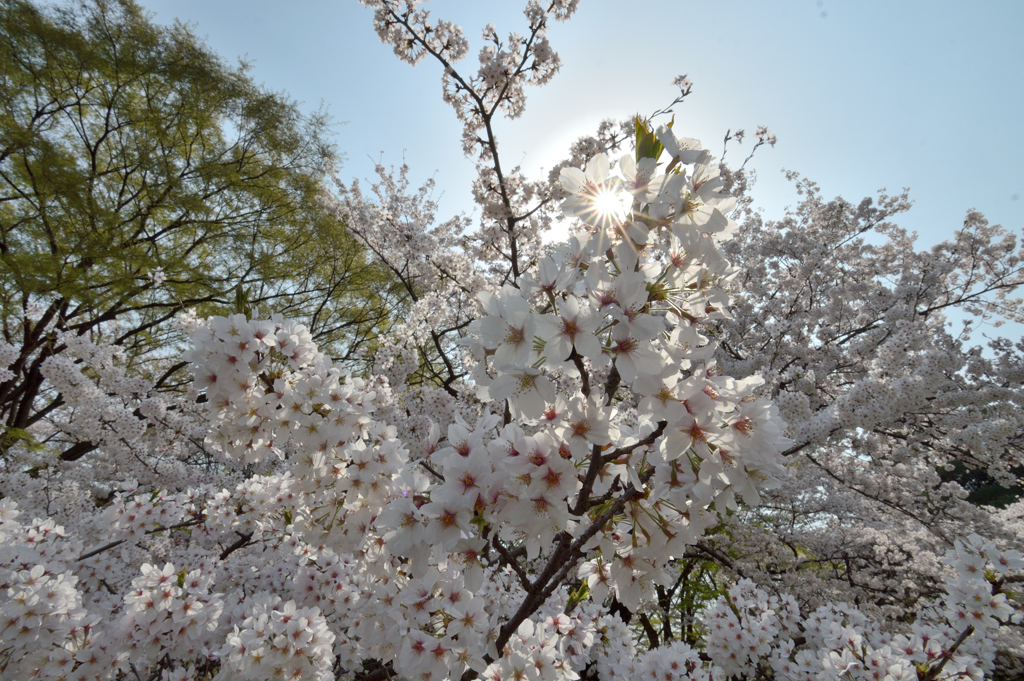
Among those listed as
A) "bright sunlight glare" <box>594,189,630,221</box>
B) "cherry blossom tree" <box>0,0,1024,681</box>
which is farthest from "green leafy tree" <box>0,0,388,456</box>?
"bright sunlight glare" <box>594,189,630,221</box>

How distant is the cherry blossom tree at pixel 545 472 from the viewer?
1129mm

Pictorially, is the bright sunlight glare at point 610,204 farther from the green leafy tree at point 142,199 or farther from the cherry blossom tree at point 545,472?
the green leafy tree at point 142,199

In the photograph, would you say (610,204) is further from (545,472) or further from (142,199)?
(142,199)

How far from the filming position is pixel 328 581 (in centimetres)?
282

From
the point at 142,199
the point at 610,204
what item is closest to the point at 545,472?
the point at 610,204

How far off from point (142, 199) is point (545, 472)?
947 centimetres

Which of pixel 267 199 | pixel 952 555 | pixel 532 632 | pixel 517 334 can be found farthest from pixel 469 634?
pixel 267 199

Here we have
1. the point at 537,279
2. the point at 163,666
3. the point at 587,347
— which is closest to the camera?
the point at 587,347

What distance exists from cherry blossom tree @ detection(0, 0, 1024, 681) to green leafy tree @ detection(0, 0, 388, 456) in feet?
3.71

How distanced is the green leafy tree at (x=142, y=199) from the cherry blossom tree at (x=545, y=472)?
3.71ft

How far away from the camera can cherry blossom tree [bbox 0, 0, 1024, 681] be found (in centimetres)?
113

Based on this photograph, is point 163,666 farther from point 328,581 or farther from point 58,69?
point 58,69

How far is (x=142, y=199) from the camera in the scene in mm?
7406

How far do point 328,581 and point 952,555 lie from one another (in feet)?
13.1
